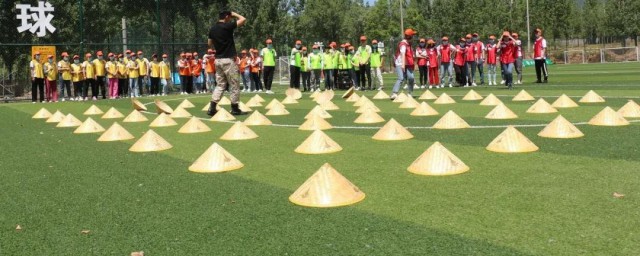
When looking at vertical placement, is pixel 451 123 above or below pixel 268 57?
below

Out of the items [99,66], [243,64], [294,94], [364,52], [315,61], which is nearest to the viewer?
[294,94]

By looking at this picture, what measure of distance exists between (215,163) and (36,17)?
24.9 meters

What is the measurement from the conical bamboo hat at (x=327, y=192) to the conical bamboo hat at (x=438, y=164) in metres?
1.14

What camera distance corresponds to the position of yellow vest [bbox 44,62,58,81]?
24.5 meters

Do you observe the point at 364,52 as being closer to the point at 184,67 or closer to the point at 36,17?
the point at 184,67

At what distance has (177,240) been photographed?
4258mm

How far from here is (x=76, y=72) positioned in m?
25.4

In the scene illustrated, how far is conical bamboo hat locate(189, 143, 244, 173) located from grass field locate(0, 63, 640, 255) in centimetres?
17

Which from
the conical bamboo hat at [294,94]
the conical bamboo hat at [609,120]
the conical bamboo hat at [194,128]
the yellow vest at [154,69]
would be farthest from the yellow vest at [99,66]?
the conical bamboo hat at [609,120]

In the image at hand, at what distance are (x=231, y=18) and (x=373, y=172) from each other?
7697 millimetres

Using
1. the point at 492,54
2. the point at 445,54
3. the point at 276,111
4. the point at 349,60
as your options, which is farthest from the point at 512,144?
the point at 349,60

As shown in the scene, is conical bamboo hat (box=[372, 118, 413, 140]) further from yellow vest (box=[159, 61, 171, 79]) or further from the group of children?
yellow vest (box=[159, 61, 171, 79])

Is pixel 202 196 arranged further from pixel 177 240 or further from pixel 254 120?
pixel 254 120

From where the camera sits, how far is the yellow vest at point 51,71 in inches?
965
